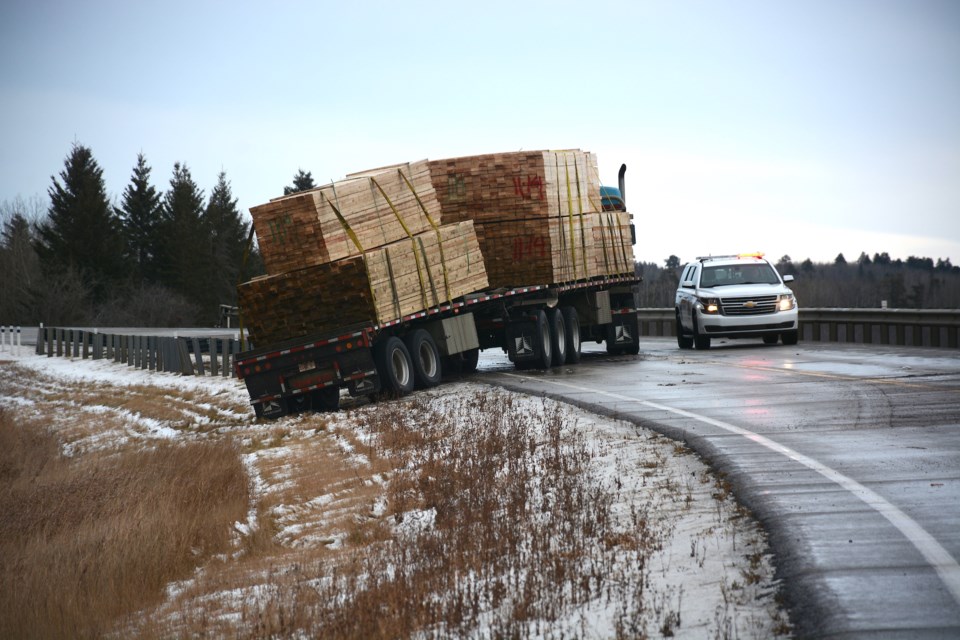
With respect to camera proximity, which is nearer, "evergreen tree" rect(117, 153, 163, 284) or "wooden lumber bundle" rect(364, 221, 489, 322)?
"wooden lumber bundle" rect(364, 221, 489, 322)

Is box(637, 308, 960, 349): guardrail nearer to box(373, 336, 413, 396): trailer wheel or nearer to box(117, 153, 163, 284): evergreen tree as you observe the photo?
box(373, 336, 413, 396): trailer wheel

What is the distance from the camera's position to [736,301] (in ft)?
88.8

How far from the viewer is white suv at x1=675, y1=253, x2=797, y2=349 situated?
89.0ft

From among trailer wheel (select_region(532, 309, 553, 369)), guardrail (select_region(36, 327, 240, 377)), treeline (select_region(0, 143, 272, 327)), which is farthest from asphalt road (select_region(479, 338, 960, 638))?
treeline (select_region(0, 143, 272, 327))

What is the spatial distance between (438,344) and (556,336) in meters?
3.63

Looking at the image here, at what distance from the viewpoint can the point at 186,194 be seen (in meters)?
89.2

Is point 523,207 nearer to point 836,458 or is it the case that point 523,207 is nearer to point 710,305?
point 710,305

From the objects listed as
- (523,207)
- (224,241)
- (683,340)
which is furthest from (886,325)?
(224,241)

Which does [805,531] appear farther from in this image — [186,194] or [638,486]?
[186,194]

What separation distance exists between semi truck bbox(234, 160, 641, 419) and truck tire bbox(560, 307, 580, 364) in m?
0.02

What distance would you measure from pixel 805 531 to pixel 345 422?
11.0 metres

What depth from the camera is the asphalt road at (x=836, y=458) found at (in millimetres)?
6082

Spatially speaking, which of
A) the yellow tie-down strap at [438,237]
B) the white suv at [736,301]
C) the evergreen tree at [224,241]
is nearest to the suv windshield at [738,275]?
the white suv at [736,301]

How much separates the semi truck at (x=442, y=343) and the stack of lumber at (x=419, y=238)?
0.29 meters
